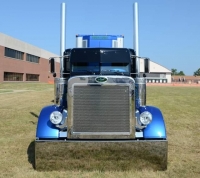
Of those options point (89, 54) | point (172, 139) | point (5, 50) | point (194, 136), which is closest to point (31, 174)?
point (89, 54)

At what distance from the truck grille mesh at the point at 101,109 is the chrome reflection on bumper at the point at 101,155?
0.83 feet

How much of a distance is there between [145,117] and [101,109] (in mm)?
820

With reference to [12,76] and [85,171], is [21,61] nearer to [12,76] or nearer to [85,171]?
[12,76]

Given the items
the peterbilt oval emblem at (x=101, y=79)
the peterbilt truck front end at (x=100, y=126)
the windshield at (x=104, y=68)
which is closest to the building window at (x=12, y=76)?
the windshield at (x=104, y=68)

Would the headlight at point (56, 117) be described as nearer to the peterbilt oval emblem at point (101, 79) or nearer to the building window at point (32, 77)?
the peterbilt oval emblem at point (101, 79)

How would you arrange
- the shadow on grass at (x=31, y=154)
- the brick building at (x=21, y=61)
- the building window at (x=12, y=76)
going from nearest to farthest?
the shadow on grass at (x=31, y=154)
the brick building at (x=21, y=61)
the building window at (x=12, y=76)

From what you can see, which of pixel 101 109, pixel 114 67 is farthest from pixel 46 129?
pixel 114 67

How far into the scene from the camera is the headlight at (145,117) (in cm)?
495

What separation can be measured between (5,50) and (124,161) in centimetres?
4797

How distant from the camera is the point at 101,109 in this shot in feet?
15.6

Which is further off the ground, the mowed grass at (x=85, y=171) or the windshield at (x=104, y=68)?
the windshield at (x=104, y=68)

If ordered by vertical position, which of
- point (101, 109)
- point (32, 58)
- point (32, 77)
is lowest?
point (101, 109)

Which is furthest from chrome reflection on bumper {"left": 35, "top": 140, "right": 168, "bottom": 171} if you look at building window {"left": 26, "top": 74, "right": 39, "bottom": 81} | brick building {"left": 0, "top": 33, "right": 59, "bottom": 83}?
building window {"left": 26, "top": 74, "right": 39, "bottom": 81}

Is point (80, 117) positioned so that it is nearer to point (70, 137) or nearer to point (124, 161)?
point (70, 137)
